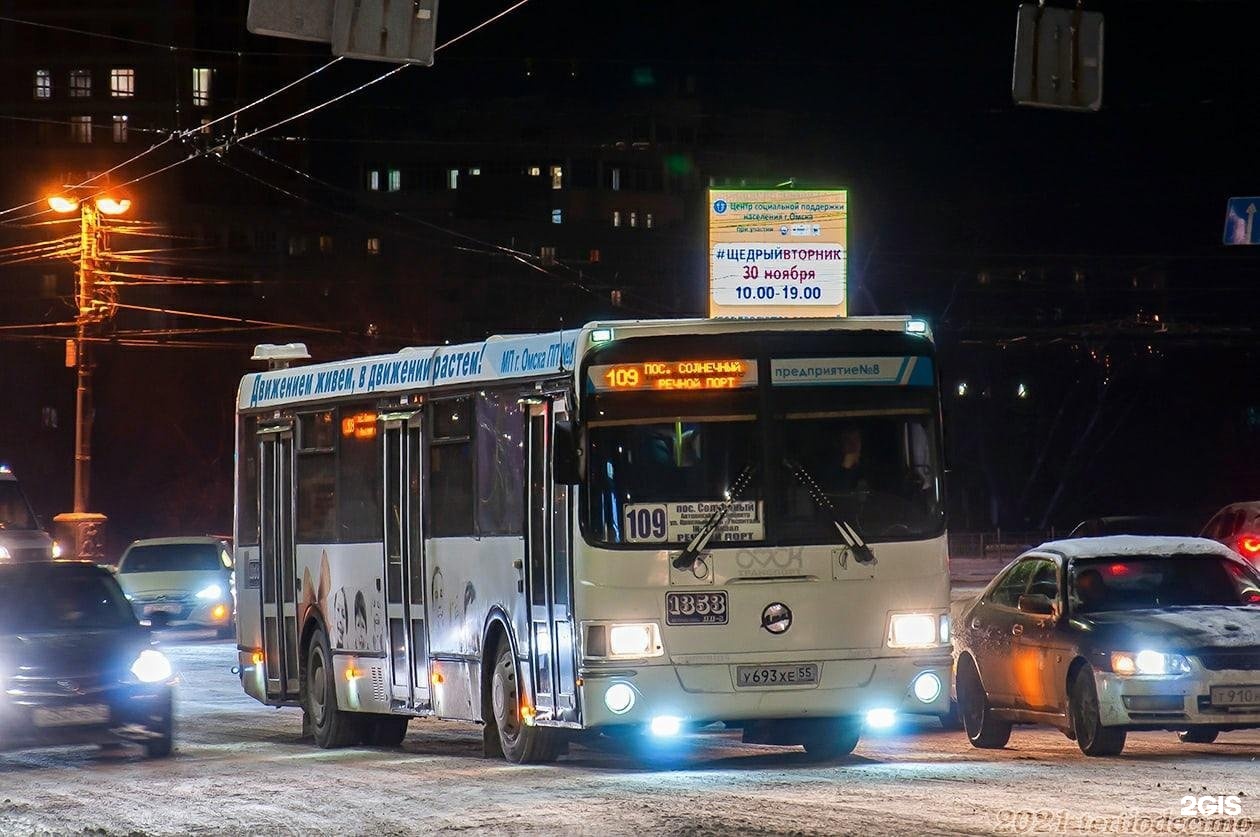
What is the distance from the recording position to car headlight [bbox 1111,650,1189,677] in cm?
1437

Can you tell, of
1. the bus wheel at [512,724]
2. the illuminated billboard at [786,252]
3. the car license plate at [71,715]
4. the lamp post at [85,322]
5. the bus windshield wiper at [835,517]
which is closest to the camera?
the bus windshield wiper at [835,517]

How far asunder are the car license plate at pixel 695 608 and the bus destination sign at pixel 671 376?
1.28m

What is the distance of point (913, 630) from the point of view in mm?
13930

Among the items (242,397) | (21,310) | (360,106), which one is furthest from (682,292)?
(242,397)

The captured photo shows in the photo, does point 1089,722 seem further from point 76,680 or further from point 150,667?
point 76,680

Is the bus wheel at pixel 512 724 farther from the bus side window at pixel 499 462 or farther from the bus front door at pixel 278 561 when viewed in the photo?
the bus front door at pixel 278 561

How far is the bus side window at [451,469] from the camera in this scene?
15906mm

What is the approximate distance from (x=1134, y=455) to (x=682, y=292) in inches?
1628

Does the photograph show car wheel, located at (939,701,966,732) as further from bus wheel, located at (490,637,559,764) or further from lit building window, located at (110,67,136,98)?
lit building window, located at (110,67,136,98)

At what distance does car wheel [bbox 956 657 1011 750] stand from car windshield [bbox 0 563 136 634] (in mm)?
6472

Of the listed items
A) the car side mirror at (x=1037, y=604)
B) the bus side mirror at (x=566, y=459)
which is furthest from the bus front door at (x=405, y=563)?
the car side mirror at (x=1037, y=604)

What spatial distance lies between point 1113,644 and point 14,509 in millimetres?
23678

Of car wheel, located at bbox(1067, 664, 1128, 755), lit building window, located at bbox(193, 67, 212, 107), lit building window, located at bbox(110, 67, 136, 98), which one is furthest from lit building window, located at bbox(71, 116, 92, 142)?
car wheel, located at bbox(1067, 664, 1128, 755)

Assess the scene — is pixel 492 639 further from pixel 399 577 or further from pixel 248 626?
pixel 248 626
